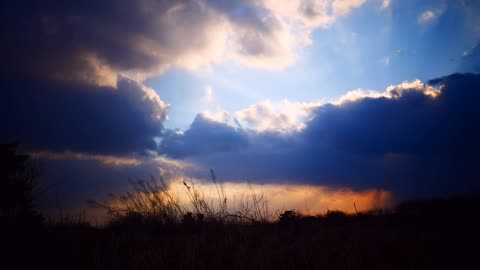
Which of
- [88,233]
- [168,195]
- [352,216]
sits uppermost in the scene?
[168,195]

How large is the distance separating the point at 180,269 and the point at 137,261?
632 mm

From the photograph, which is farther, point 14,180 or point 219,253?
point 14,180

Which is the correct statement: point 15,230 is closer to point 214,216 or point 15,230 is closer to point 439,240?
point 214,216

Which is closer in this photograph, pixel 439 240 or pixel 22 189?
pixel 439 240

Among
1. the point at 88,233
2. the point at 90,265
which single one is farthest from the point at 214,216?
the point at 90,265

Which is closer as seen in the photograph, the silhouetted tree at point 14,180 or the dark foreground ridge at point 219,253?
the dark foreground ridge at point 219,253

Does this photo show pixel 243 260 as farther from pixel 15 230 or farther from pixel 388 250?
pixel 15 230

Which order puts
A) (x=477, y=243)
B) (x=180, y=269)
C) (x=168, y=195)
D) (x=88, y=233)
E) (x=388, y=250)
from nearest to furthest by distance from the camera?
(x=180, y=269)
(x=388, y=250)
(x=477, y=243)
(x=88, y=233)
(x=168, y=195)

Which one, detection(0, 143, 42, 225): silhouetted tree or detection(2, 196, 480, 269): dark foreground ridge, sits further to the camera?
detection(0, 143, 42, 225): silhouetted tree

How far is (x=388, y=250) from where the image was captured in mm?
3744

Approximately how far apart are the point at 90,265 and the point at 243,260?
5.89ft

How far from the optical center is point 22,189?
13023 millimetres

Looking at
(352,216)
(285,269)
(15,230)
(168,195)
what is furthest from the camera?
(352,216)

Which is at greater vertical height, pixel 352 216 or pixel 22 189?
pixel 22 189
